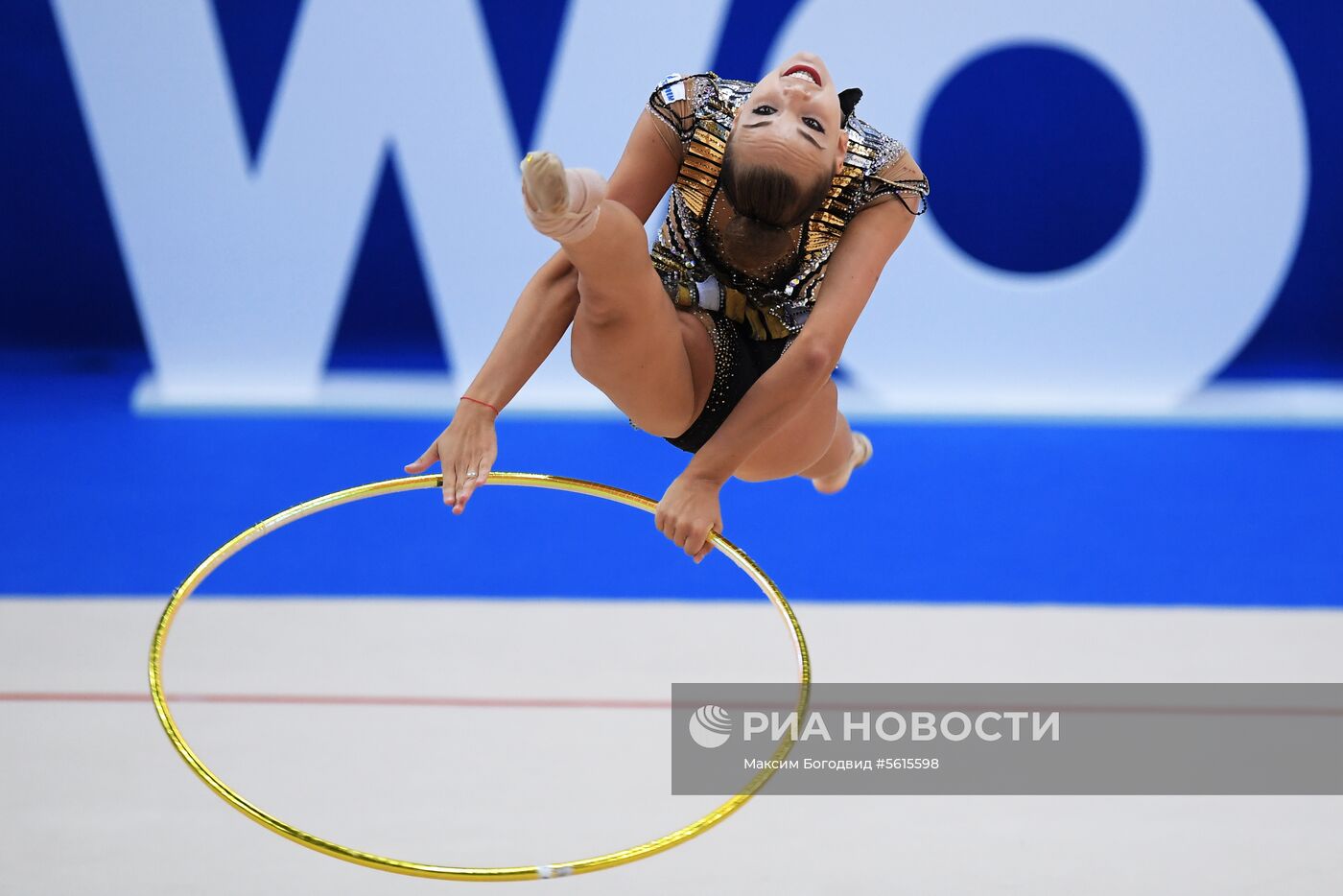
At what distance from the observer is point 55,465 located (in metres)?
4.98

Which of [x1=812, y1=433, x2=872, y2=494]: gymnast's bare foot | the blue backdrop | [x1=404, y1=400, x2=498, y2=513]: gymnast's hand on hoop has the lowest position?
[x1=404, y1=400, x2=498, y2=513]: gymnast's hand on hoop

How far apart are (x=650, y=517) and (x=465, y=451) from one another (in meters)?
2.78

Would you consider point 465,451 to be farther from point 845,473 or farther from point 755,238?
point 845,473

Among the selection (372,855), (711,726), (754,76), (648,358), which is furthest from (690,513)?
(754,76)

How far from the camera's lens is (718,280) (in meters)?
2.33

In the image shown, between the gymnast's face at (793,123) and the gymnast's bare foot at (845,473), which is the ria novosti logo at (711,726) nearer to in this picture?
the gymnast's bare foot at (845,473)

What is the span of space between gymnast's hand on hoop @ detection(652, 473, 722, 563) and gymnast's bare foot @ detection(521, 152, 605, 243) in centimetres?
42

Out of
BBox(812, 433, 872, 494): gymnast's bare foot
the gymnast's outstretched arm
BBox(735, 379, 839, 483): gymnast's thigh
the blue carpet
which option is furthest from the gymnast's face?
the blue carpet

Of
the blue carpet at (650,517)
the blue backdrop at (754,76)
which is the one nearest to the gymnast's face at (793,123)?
the blue carpet at (650,517)

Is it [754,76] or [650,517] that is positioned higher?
[754,76]

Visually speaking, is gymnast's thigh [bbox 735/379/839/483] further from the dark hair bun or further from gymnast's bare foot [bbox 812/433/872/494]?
gymnast's bare foot [bbox 812/433/872/494]

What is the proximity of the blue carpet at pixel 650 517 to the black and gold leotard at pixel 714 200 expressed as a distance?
1784 mm

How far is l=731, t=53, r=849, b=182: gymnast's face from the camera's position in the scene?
196 centimetres

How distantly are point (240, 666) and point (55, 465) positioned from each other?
1914mm
